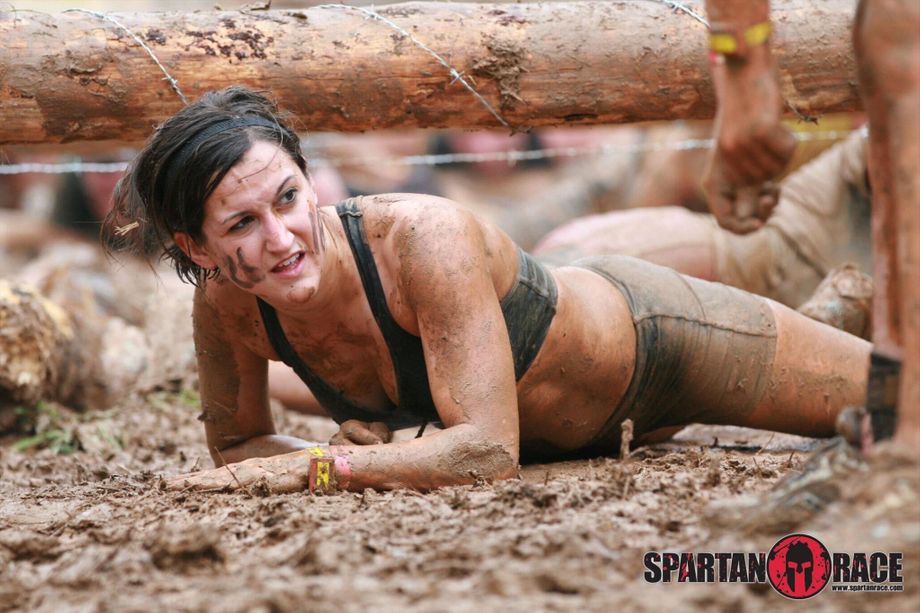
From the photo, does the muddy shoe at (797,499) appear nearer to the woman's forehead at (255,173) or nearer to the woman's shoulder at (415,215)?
the woman's shoulder at (415,215)

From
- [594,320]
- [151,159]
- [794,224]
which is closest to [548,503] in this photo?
[594,320]

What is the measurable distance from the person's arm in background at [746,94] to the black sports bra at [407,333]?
3.62ft

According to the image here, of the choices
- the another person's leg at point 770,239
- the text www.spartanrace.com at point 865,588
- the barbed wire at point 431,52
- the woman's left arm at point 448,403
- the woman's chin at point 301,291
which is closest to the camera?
the text www.spartanrace.com at point 865,588

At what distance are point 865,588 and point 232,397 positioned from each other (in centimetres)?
232

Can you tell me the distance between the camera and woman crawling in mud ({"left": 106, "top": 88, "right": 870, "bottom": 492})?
10.5ft

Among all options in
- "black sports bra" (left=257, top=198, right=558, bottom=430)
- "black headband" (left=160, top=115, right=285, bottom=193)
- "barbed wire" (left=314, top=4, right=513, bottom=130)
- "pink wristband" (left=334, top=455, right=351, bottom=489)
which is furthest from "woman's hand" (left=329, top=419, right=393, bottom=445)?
"barbed wire" (left=314, top=4, right=513, bottom=130)

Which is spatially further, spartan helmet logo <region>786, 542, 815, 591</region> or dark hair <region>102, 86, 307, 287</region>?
dark hair <region>102, 86, 307, 287</region>

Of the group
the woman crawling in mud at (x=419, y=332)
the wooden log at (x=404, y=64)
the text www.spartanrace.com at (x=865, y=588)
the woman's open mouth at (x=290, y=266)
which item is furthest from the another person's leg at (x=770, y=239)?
the text www.spartanrace.com at (x=865, y=588)

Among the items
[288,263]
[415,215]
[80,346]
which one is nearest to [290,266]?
[288,263]

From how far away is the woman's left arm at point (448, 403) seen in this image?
10.4 ft

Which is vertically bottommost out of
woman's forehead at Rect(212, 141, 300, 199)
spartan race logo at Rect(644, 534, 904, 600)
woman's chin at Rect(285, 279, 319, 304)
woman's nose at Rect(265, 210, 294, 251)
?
spartan race logo at Rect(644, 534, 904, 600)

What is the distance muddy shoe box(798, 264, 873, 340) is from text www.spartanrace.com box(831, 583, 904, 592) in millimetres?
2866

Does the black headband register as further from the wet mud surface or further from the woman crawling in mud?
the wet mud surface

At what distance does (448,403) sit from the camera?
321cm
